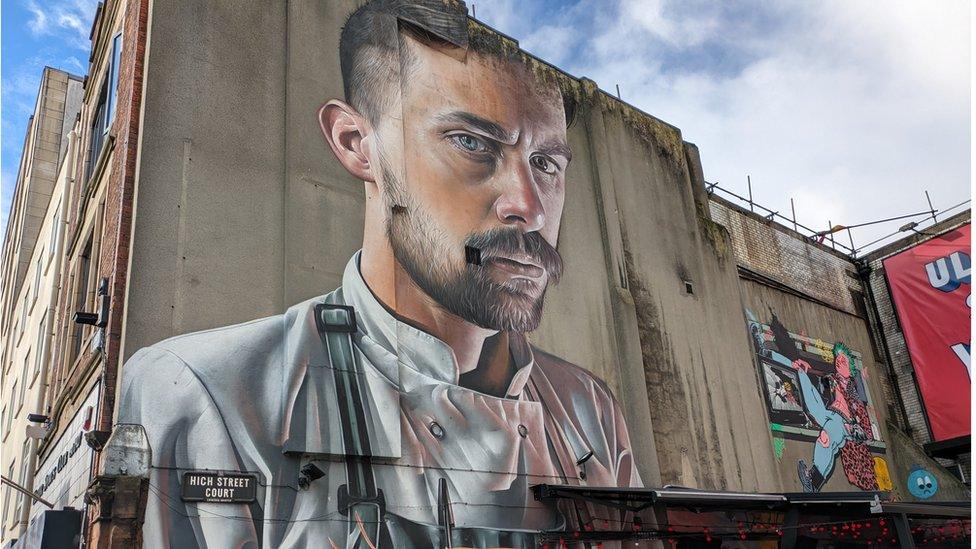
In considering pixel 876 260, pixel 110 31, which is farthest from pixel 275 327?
pixel 876 260

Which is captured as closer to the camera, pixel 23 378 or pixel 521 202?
pixel 521 202

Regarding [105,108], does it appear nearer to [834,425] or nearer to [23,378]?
[23,378]

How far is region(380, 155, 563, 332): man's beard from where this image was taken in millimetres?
15039

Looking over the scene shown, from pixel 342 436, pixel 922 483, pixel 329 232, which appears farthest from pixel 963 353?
pixel 342 436

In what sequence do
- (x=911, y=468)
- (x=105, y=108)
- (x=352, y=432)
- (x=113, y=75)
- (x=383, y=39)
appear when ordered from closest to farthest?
1. (x=352, y=432)
2. (x=113, y=75)
3. (x=383, y=39)
4. (x=105, y=108)
5. (x=911, y=468)

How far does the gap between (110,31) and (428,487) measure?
1127cm

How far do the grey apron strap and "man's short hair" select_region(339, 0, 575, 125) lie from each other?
4.15m

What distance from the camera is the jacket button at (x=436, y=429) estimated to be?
1370cm

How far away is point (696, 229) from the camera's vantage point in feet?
71.3

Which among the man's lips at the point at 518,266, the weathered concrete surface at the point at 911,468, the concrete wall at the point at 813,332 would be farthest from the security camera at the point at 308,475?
the weathered concrete surface at the point at 911,468

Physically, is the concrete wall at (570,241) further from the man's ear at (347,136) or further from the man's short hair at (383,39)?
the man's short hair at (383,39)

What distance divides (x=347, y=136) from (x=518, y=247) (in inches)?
161

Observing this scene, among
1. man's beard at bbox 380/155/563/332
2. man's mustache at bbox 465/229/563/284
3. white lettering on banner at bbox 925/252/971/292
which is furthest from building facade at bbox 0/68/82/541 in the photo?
white lettering on banner at bbox 925/252/971/292

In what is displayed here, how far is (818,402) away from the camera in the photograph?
23953 mm
